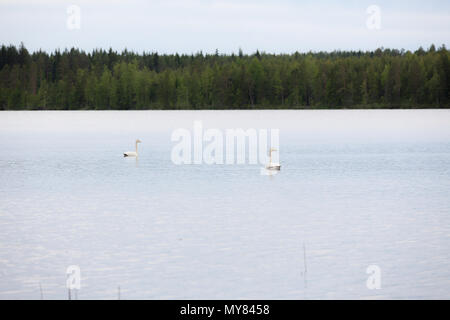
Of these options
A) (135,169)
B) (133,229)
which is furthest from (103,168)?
(133,229)

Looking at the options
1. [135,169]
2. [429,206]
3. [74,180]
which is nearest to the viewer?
[429,206]

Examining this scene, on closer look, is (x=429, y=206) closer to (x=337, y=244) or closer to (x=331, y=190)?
(x=331, y=190)

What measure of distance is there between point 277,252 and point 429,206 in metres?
9.74

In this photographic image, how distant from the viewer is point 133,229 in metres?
21.4

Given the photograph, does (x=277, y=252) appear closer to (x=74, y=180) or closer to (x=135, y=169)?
(x=74, y=180)

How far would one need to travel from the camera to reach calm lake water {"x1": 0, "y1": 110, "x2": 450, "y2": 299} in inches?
607

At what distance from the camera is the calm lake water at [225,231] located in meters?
15.4

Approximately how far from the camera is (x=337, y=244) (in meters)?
19.2

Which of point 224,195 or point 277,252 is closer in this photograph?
point 277,252

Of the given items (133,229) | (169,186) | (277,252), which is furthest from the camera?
(169,186)

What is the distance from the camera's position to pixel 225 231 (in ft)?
69.3

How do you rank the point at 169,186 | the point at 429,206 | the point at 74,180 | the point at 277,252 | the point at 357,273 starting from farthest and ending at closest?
1. the point at 74,180
2. the point at 169,186
3. the point at 429,206
4. the point at 277,252
5. the point at 357,273
